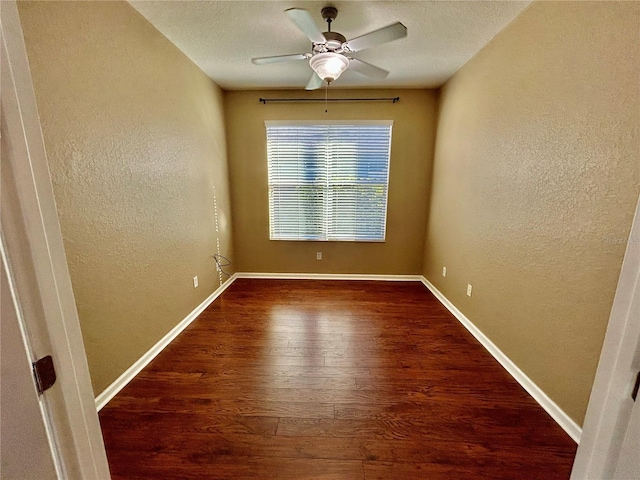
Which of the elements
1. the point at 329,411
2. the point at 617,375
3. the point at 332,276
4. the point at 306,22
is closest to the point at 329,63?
the point at 306,22

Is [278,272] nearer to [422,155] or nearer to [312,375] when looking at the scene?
[312,375]

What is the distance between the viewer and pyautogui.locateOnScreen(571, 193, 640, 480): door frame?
0.58 meters

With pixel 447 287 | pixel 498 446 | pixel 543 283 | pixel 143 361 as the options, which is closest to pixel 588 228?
pixel 543 283

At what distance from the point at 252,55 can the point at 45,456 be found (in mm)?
2989

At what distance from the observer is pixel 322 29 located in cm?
212

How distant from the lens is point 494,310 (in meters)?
2.12

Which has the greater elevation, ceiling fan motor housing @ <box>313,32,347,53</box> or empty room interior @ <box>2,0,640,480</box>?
ceiling fan motor housing @ <box>313,32,347,53</box>

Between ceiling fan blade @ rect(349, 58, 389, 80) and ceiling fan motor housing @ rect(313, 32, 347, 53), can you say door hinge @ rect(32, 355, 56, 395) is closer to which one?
ceiling fan motor housing @ rect(313, 32, 347, 53)

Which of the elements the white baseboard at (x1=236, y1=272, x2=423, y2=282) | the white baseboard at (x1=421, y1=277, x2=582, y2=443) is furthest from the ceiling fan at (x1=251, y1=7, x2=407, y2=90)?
the white baseboard at (x1=236, y1=272, x2=423, y2=282)

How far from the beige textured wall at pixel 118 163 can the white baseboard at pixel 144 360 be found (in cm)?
5

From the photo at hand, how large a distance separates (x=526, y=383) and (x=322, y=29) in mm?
3090

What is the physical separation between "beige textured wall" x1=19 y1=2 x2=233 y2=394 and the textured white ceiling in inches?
9.8

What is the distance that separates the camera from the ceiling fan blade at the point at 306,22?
1.51 meters

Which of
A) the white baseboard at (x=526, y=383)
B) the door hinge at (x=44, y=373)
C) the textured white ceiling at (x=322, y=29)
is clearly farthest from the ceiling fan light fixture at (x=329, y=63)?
the white baseboard at (x=526, y=383)
